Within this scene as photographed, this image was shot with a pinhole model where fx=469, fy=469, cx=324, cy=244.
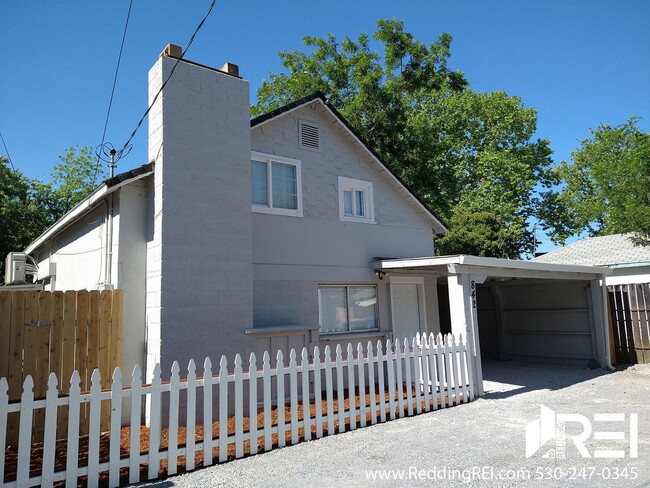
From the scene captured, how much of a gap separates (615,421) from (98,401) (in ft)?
23.5

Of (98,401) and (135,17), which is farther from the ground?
(135,17)

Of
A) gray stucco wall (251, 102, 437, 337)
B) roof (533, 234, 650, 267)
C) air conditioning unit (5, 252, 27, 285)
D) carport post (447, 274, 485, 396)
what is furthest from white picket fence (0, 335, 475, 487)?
roof (533, 234, 650, 267)

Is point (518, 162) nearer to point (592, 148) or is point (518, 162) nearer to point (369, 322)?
point (592, 148)

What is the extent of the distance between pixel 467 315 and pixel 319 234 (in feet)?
11.9

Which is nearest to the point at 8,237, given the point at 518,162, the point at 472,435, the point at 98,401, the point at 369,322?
the point at 369,322

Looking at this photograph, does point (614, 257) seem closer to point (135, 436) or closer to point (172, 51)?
point (172, 51)

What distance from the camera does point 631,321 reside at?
13.3 meters

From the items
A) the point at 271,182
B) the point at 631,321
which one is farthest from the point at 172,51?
the point at 631,321

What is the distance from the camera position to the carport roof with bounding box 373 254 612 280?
363 inches

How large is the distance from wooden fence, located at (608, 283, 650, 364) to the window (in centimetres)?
754

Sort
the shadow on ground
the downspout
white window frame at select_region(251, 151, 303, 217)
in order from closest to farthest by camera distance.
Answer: white window frame at select_region(251, 151, 303, 217)
the shadow on ground
the downspout

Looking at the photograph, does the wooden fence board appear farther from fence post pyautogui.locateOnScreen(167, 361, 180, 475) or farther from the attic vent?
the attic vent

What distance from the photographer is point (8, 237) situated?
24141mm

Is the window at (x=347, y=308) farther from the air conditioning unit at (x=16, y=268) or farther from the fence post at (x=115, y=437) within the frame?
the air conditioning unit at (x=16, y=268)
